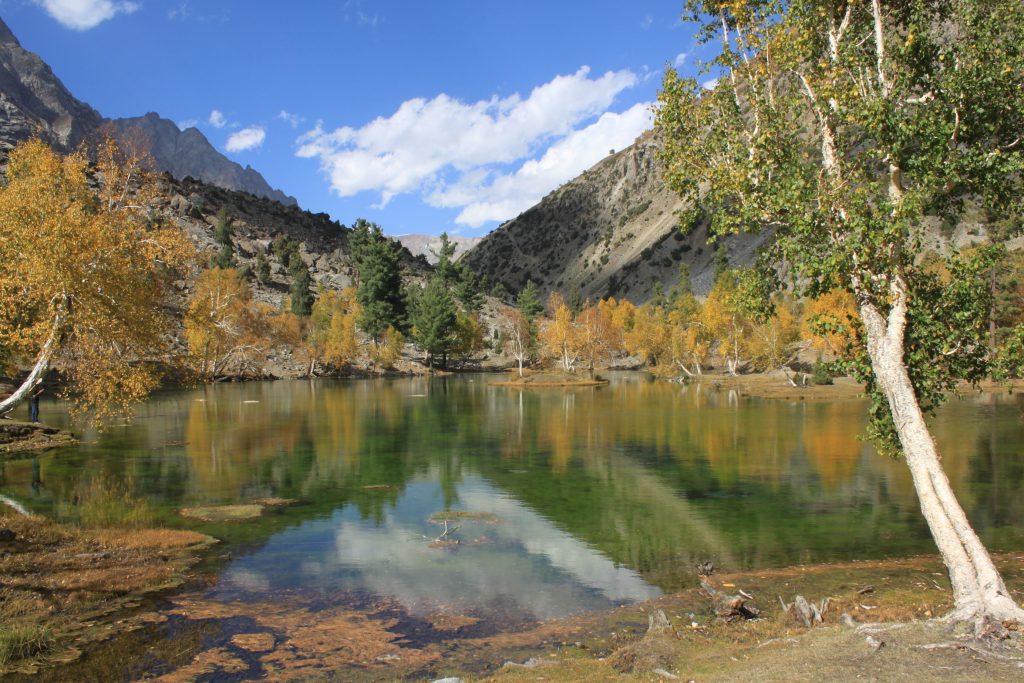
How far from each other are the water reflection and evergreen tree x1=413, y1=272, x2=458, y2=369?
84027 mm

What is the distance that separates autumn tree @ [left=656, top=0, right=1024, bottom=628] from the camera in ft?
49.9

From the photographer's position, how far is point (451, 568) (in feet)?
66.6

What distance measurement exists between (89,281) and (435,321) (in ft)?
396

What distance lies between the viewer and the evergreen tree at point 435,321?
14425cm

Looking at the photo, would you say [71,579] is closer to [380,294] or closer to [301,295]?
[380,294]

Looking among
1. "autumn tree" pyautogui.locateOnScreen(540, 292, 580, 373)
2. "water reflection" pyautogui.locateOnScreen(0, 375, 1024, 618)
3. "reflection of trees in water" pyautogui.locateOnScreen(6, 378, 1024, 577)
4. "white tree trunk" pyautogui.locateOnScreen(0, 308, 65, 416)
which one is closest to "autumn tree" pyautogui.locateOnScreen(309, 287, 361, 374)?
"autumn tree" pyautogui.locateOnScreen(540, 292, 580, 373)

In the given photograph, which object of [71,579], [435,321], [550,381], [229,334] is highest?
[435,321]

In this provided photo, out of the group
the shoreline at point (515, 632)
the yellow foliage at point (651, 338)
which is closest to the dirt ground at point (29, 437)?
the shoreline at point (515, 632)

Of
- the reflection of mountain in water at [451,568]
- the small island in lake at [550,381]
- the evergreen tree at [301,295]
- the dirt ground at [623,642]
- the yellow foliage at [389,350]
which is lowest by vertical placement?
the reflection of mountain in water at [451,568]

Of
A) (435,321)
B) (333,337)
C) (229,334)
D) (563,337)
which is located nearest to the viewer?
(229,334)

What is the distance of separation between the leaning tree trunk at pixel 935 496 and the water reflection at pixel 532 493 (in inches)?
285

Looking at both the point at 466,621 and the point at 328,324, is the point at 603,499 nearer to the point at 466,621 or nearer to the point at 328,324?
the point at 466,621

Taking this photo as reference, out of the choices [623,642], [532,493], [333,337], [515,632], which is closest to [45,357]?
[515,632]

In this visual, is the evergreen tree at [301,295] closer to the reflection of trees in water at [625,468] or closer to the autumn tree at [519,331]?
the autumn tree at [519,331]
